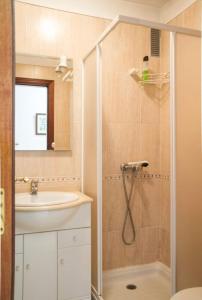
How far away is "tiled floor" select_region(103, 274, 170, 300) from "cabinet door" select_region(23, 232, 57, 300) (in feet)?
1.90

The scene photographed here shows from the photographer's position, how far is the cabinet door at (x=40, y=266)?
1769 millimetres

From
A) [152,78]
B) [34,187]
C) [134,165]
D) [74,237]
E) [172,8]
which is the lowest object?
[74,237]

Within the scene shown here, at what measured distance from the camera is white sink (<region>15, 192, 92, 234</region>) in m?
1.70

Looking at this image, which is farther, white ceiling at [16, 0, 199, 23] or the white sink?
white ceiling at [16, 0, 199, 23]

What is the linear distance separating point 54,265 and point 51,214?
40 cm

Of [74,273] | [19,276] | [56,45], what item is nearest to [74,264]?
[74,273]

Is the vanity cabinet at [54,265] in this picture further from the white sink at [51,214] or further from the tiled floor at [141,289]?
the tiled floor at [141,289]

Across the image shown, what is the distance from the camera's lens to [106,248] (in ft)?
7.95

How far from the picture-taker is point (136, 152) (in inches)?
99.4

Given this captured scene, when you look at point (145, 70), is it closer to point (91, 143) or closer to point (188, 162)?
point (91, 143)

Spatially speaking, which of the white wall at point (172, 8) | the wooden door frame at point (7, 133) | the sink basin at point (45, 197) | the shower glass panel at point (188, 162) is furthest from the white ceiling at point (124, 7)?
the wooden door frame at point (7, 133)

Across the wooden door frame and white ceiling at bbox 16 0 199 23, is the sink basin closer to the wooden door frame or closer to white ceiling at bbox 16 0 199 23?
the wooden door frame

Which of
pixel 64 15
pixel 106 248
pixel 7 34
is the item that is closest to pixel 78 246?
pixel 106 248

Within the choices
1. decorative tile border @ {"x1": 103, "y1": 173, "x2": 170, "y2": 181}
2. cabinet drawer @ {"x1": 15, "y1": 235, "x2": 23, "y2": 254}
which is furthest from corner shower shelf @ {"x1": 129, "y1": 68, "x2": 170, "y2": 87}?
cabinet drawer @ {"x1": 15, "y1": 235, "x2": 23, "y2": 254}
